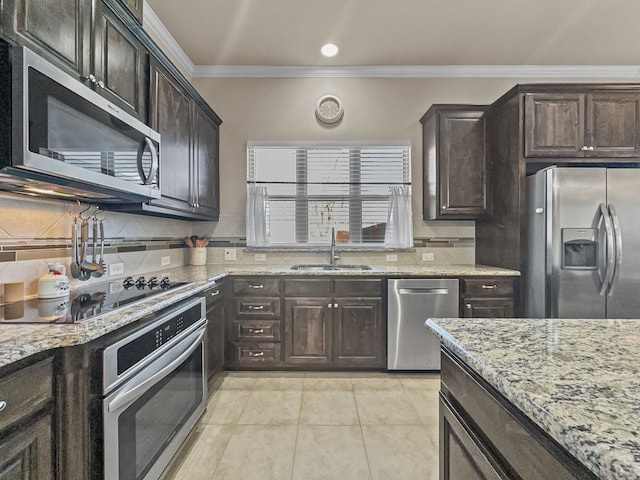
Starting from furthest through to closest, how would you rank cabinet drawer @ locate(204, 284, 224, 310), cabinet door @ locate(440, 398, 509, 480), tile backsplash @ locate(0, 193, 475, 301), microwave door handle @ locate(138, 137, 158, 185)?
cabinet drawer @ locate(204, 284, 224, 310) < microwave door handle @ locate(138, 137, 158, 185) < tile backsplash @ locate(0, 193, 475, 301) < cabinet door @ locate(440, 398, 509, 480)

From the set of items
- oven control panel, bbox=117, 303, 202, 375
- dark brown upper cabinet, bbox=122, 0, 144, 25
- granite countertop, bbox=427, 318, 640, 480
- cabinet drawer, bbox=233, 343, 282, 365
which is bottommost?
cabinet drawer, bbox=233, 343, 282, 365

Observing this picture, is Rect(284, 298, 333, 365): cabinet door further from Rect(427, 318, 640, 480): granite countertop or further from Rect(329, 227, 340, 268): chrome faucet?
Rect(427, 318, 640, 480): granite countertop

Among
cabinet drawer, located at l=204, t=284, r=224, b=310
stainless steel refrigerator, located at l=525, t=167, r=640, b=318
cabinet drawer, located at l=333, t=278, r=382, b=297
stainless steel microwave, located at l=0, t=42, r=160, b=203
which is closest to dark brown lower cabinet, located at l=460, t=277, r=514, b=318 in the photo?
stainless steel refrigerator, located at l=525, t=167, r=640, b=318

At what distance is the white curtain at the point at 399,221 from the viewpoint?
342 centimetres

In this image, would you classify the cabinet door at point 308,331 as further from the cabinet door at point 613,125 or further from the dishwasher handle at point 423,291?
the cabinet door at point 613,125

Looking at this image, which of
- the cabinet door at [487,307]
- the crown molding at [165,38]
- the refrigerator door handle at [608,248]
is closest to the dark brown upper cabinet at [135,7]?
the crown molding at [165,38]

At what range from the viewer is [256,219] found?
3.42 meters

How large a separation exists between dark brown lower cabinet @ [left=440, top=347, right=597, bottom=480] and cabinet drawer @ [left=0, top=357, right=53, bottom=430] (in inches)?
48.0

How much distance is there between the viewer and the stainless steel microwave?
3.45ft

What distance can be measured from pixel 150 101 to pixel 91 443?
180 centimetres

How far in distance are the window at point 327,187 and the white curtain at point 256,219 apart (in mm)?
78

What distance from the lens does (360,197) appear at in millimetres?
3523

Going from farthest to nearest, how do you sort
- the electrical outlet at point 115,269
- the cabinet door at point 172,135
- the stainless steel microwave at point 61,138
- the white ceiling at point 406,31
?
the white ceiling at point 406,31 → the electrical outlet at point 115,269 → the cabinet door at point 172,135 → the stainless steel microwave at point 61,138

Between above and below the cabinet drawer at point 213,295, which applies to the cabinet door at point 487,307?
below
